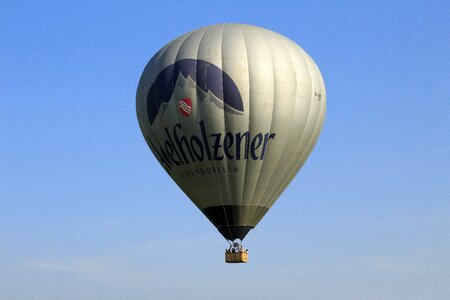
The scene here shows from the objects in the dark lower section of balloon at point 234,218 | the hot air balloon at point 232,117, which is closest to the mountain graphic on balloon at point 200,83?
the hot air balloon at point 232,117

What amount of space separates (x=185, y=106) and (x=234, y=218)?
6343 mm

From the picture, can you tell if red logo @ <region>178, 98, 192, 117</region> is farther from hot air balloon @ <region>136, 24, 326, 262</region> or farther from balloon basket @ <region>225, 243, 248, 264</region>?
balloon basket @ <region>225, 243, 248, 264</region>

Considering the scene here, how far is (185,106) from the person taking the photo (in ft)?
196

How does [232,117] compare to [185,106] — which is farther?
[185,106]

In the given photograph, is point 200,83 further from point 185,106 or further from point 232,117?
point 232,117

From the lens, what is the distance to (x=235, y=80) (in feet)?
194

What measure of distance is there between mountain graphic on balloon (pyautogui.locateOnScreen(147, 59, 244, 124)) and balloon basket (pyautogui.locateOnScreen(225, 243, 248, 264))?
23.5ft

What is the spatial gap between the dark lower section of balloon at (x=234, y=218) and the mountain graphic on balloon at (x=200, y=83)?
5182 mm

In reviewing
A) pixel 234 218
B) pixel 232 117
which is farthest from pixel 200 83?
pixel 234 218

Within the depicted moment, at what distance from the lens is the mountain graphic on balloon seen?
59094 mm

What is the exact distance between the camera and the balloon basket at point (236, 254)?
60344 mm

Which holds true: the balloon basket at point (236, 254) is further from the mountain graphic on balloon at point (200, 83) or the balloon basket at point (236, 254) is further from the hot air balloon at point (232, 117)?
the mountain graphic on balloon at point (200, 83)

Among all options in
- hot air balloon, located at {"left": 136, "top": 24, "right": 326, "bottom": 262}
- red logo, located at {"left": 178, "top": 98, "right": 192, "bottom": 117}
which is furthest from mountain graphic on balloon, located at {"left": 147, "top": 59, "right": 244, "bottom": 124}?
red logo, located at {"left": 178, "top": 98, "right": 192, "bottom": 117}

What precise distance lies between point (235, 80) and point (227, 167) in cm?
448
